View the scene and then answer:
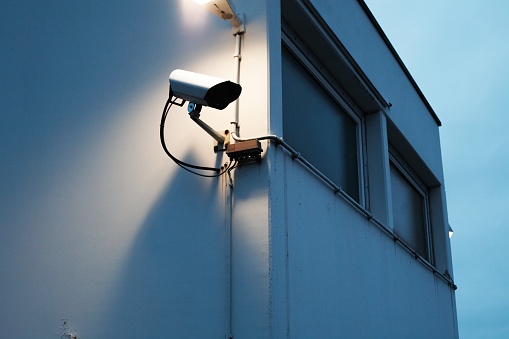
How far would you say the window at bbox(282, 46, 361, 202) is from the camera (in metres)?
5.99

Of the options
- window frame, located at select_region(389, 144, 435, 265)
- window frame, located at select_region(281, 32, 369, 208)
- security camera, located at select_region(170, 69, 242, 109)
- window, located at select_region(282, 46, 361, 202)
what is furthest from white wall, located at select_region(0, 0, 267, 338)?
window frame, located at select_region(389, 144, 435, 265)

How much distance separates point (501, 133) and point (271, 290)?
81614 mm

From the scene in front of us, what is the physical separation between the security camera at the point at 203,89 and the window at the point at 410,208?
399 centimetres

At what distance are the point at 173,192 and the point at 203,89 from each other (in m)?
0.78

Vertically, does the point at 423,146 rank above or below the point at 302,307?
above

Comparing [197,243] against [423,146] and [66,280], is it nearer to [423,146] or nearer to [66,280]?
[66,280]

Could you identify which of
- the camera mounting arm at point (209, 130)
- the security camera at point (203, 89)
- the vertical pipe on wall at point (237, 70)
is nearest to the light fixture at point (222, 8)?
the vertical pipe on wall at point (237, 70)

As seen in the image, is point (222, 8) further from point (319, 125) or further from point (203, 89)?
point (319, 125)

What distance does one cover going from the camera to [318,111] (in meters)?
6.59

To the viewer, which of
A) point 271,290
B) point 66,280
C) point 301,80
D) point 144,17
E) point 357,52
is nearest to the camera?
point 271,290

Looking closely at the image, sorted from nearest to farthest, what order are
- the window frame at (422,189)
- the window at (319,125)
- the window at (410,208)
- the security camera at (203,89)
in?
the security camera at (203,89) < the window at (319,125) < the window at (410,208) < the window frame at (422,189)

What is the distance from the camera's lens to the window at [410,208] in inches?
330

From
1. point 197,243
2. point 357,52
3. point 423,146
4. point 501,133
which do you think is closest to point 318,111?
point 357,52

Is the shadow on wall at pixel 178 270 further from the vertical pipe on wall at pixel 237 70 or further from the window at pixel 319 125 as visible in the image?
the window at pixel 319 125
